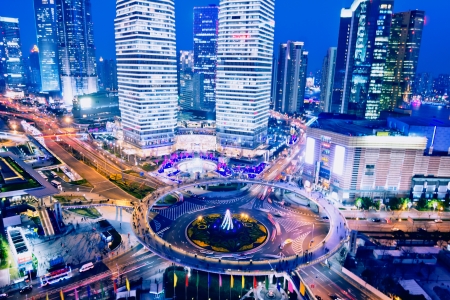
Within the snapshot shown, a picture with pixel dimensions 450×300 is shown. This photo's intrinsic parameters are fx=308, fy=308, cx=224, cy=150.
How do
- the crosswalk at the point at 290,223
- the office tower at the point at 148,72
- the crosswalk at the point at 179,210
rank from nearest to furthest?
the crosswalk at the point at 290,223, the crosswalk at the point at 179,210, the office tower at the point at 148,72

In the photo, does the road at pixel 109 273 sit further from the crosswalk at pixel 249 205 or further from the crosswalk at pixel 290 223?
the crosswalk at pixel 249 205

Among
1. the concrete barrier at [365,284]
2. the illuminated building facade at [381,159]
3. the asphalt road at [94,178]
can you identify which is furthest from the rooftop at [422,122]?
the asphalt road at [94,178]

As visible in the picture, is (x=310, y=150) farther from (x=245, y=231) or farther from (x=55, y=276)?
(x=55, y=276)

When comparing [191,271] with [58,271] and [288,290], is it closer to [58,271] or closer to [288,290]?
[288,290]

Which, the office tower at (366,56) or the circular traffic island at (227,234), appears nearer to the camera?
the circular traffic island at (227,234)

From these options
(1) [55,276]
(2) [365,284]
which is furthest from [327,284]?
(1) [55,276]

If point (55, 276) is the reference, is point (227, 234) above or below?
above
